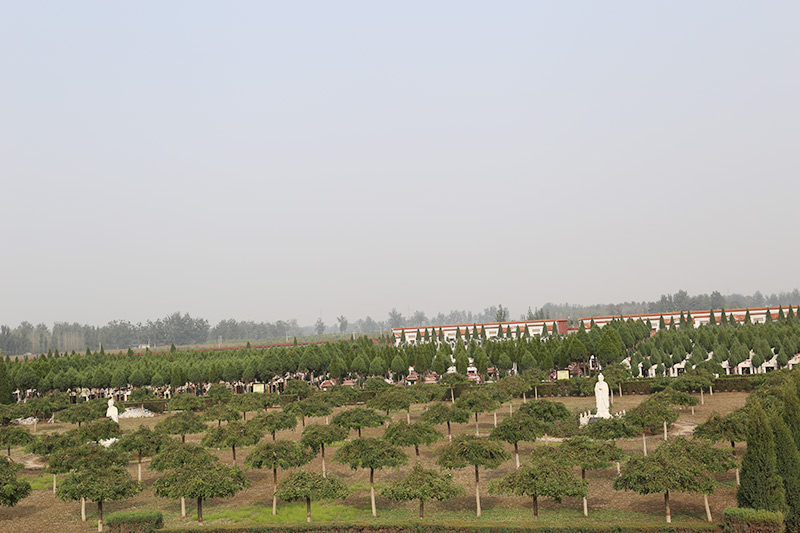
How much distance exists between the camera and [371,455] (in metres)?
29.3

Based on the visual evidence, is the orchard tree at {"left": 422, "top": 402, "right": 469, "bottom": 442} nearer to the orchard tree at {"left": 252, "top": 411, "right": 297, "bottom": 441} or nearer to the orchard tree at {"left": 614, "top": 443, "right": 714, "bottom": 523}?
the orchard tree at {"left": 252, "top": 411, "right": 297, "bottom": 441}

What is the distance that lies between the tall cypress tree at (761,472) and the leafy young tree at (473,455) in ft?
32.4

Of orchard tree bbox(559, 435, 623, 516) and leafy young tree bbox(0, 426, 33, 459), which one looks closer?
orchard tree bbox(559, 435, 623, 516)

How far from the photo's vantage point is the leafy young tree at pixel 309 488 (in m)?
25.9

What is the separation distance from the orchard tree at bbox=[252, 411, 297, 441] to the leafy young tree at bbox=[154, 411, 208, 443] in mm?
4859

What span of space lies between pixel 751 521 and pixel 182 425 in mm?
33100

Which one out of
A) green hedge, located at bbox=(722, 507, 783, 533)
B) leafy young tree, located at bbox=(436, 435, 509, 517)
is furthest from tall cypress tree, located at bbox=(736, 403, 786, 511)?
leafy young tree, located at bbox=(436, 435, 509, 517)

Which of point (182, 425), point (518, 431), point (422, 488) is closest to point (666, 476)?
point (422, 488)

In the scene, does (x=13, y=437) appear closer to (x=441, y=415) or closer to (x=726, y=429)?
(x=441, y=415)

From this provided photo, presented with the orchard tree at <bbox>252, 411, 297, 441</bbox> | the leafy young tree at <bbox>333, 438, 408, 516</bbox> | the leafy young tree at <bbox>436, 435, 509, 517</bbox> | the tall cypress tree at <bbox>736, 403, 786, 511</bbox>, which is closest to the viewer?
the tall cypress tree at <bbox>736, 403, 786, 511</bbox>

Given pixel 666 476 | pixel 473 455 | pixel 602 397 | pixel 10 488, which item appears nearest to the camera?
pixel 666 476

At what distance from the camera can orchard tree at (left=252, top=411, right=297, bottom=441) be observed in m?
39.3

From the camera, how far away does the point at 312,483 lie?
86.0ft

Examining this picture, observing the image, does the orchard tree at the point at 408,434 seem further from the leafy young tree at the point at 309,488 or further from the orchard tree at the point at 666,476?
the orchard tree at the point at 666,476
